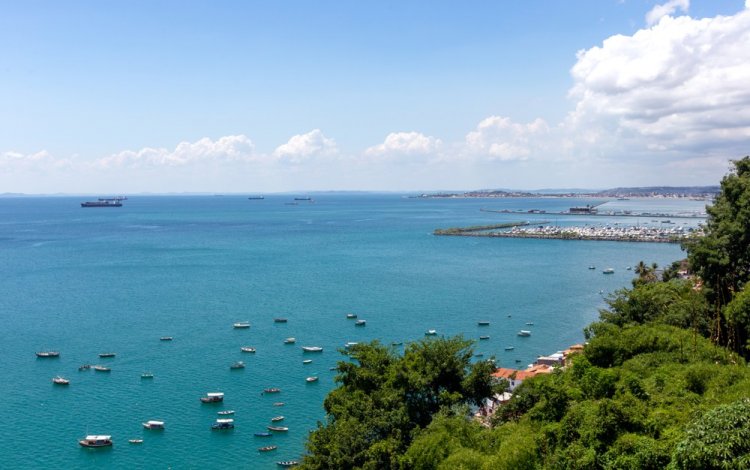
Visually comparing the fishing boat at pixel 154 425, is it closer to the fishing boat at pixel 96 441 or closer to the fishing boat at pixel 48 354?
the fishing boat at pixel 96 441

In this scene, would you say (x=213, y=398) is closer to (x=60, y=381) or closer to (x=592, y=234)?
(x=60, y=381)

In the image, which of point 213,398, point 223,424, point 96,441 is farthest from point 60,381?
point 223,424

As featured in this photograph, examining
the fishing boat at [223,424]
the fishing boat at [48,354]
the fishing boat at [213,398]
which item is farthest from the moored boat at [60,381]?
the fishing boat at [223,424]

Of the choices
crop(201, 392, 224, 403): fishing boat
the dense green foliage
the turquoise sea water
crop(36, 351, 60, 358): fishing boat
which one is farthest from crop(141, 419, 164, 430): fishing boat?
crop(36, 351, 60, 358): fishing boat

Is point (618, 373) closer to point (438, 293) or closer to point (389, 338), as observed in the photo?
point (389, 338)

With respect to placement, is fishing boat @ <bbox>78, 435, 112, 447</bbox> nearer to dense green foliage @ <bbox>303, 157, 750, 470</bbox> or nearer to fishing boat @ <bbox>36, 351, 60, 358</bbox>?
dense green foliage @ <bbox>303, 157, 750, 470</bbox>

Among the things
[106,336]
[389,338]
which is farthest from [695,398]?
[106,336]
